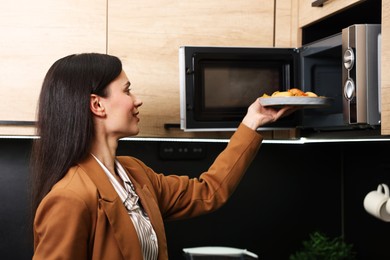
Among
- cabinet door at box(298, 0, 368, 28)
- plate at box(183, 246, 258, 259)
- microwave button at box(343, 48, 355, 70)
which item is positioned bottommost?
plate at box(183, 246, 258, 259)

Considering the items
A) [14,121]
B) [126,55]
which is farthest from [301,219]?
[14,121]

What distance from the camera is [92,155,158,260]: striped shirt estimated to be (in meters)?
1.60

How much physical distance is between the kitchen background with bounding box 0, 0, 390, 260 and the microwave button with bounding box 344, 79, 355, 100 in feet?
0.30

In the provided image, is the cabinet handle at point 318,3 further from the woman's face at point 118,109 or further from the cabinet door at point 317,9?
the woman's face at point 118,109

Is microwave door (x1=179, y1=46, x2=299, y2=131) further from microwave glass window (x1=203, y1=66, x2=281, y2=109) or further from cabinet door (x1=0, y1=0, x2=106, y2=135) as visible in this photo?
cabinet door (x1=0, y1=0, x2=106, y2=135)

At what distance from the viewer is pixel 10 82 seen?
80.5 inches

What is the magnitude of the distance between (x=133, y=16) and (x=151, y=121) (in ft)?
0.97

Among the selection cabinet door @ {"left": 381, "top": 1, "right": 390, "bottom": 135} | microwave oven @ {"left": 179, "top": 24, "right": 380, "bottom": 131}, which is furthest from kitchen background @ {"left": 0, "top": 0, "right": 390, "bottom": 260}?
microwave oven @ {"left": 179, "top": 24, "right": 380, "bottom": 131}

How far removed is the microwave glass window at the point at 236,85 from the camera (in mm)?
2016

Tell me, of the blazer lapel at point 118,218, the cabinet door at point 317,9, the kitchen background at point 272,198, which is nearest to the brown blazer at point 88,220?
the blazer lapel at point 118,218

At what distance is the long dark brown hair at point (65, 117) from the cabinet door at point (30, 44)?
435 mm

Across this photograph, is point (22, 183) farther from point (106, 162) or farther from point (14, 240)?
point (106, 162)

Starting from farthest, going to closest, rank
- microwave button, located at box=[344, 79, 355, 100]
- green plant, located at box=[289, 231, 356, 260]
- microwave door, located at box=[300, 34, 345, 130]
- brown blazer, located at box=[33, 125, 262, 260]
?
green plant, located at box=[289, 231, 356, 260], microwave door, located at box=[300, 34, 345, 130], microwave button, located at box=[344, 79, 355, 100], brown blazer, located at box=[33, 125, 262, 260]

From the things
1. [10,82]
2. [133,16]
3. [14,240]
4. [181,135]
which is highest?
[133,16]
